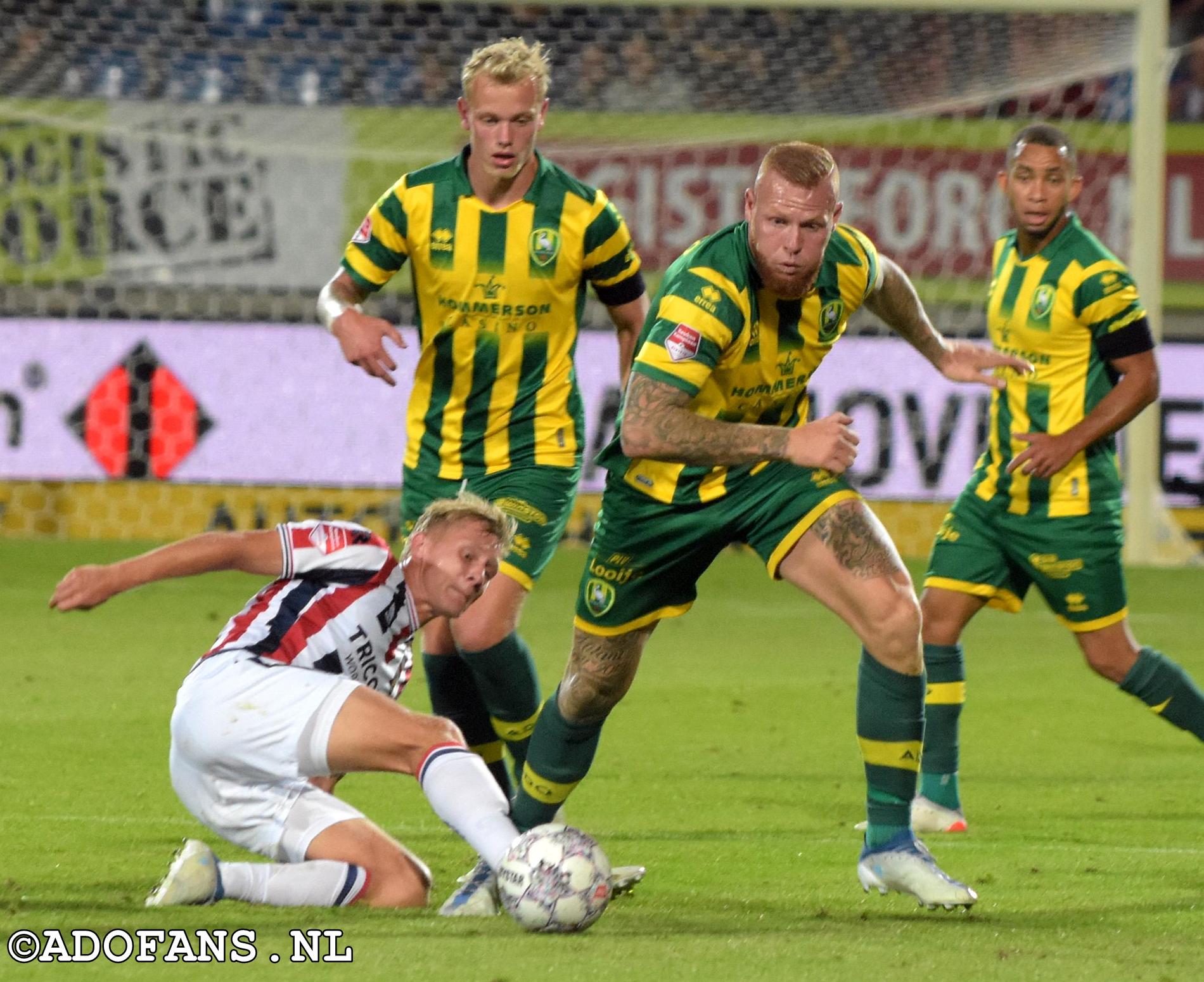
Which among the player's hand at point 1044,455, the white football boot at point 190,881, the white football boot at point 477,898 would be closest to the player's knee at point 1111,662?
the player's hand at point 1044,455

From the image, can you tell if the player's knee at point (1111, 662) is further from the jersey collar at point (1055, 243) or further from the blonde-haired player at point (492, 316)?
the blonde-haired player at point (492, 316)

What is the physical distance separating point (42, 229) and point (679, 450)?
9339mm

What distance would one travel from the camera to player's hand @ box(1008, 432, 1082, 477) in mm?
5453

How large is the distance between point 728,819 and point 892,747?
1.32 metres

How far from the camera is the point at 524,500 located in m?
5.18

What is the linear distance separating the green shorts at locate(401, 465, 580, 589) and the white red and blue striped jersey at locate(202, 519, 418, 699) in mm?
841

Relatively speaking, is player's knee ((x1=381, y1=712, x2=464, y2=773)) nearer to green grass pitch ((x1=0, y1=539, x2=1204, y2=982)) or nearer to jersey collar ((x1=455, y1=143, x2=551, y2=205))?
green grass pitch ((x1=0, y1=539, x2=1204, y2=982))

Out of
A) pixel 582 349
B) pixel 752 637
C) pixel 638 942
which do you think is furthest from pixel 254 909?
pixel 582 349

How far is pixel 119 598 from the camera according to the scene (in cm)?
1022

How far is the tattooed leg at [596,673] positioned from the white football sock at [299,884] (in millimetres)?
671

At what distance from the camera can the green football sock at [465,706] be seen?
17.3 ft

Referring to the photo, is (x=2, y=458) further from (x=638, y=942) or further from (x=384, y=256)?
(x=638, y=942)

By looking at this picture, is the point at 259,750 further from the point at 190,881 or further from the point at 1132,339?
the point at 1132,339

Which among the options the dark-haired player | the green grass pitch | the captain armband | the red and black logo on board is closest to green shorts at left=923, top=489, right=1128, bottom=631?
the dark-haired player
